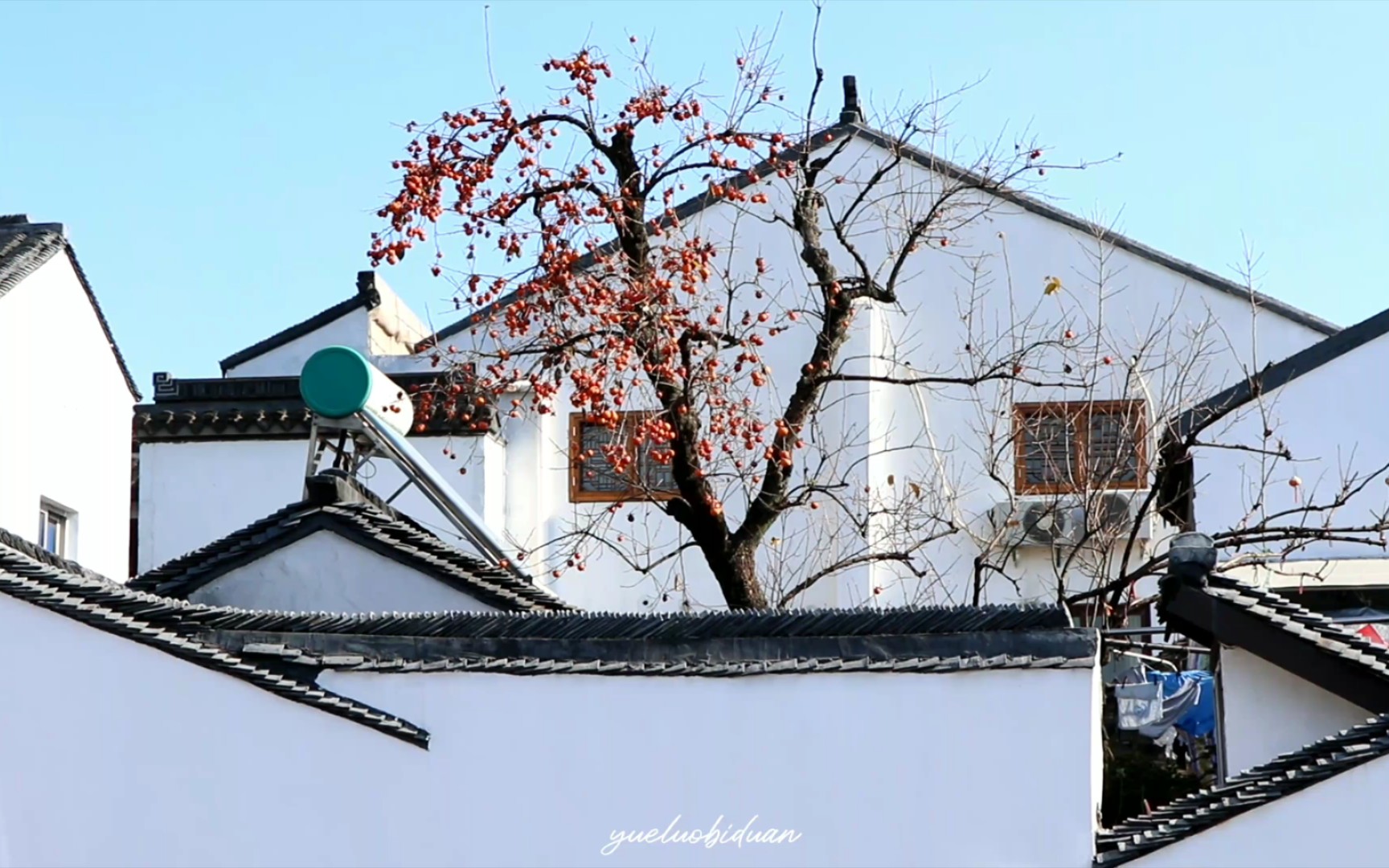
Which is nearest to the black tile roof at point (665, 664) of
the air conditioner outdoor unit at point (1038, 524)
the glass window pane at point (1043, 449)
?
the air conditioner outdoor unit at point (1038, 524)

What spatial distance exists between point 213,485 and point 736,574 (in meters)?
10.2

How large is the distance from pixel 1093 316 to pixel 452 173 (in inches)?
424

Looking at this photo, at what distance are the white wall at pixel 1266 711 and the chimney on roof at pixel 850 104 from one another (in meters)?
12.2

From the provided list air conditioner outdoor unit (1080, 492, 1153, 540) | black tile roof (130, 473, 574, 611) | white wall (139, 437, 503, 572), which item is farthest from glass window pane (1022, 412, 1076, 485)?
black tile roof (130, 473, 574, 611)

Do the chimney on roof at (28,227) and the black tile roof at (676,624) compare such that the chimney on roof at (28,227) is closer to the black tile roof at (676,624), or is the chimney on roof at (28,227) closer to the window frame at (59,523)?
the window frame at (59,523)

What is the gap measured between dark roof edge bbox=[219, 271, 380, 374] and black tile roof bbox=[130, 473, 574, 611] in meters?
10.4

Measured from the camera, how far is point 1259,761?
9891mm

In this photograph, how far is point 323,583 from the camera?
11.5m

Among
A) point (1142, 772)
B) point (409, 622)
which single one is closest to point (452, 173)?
point (409, 622)

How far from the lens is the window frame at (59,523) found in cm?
1970

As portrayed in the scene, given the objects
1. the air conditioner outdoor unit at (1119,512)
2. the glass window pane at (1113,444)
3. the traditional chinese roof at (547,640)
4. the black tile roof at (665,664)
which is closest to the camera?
the black tile roof at (665,664)

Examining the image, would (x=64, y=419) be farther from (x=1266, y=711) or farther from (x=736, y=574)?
(x=1266, y=711)

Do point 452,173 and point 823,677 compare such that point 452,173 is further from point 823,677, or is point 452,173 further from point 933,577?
point 933,577

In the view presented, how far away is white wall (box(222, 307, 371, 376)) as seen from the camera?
22.3m
